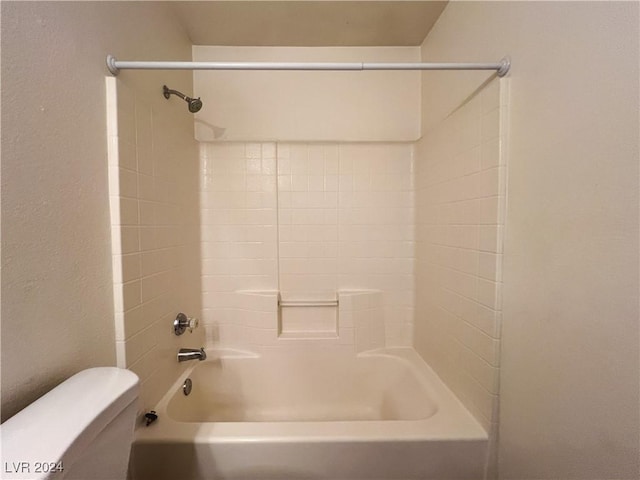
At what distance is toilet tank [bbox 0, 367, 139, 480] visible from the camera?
0.46 meters

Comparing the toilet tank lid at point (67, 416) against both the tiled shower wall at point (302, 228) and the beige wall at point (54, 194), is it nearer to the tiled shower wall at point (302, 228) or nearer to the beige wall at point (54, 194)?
the beige wall at point (54, 194)

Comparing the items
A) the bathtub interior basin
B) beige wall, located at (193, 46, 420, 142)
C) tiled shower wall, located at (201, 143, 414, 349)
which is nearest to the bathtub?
the bathtub interior basin

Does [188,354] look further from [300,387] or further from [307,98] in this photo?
[307,98]

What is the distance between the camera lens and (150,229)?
112 centimetres

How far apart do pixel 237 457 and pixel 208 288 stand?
38.2 inches

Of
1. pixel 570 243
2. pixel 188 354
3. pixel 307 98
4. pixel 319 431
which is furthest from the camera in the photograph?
pixel 307 98

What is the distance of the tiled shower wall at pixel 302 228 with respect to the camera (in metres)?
1.71

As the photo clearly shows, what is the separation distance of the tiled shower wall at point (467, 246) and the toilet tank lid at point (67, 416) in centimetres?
111

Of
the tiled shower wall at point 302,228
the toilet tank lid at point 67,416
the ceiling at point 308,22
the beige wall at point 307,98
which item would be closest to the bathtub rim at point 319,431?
the toilet tank lid at point 67,416

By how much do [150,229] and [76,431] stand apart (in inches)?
29.7

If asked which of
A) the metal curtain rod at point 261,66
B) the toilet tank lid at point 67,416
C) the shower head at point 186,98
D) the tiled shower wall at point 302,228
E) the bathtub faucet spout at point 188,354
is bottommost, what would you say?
the bathtub faucet spout at point 188,354

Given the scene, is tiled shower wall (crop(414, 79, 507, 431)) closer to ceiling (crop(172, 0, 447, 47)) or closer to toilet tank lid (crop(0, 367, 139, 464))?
ceiling (crop(172, 0, 447, 47))

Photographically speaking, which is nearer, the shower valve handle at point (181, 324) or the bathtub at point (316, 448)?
the bathtub at point (316, 448)

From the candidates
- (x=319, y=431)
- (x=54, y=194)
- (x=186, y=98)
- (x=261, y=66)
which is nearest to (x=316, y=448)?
(x=319, y=431)
